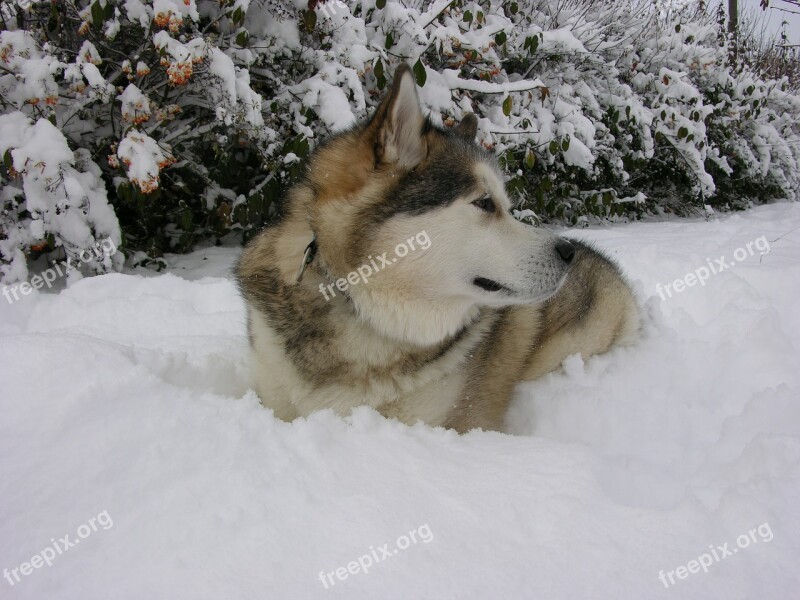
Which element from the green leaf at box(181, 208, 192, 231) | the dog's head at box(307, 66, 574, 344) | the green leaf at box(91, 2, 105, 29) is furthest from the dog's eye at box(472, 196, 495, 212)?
the green leaf at box(181, 208, 192, 231)

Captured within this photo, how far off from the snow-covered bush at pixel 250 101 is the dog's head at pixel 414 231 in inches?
31.9

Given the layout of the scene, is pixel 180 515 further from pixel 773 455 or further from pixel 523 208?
pixel 523 208

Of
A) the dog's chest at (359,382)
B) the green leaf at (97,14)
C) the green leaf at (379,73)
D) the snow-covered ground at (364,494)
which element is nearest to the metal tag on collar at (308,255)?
the dog's chest at (359,382)

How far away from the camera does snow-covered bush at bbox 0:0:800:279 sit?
11.1ft

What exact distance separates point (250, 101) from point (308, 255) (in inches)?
95.5

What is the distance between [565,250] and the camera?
204cm

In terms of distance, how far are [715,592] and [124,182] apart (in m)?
4.06

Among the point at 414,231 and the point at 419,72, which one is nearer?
the point at 414,231

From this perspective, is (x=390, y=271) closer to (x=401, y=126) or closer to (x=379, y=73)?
(x=401, y=126)

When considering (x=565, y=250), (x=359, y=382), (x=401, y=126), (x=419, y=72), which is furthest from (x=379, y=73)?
(x=359, y=382)

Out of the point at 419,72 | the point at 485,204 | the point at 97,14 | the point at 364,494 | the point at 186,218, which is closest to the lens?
the point at 364,494

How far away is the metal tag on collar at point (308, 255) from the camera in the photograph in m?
1.86

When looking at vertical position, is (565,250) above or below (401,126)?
below

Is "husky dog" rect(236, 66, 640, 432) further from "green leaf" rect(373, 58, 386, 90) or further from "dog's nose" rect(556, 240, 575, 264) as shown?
"green leaf" rect(373, 58, 386, 90)
